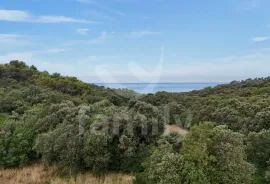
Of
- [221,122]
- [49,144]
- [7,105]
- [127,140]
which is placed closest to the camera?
[127,140]

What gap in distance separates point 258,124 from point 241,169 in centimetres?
597

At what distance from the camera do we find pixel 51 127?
12.2 meters

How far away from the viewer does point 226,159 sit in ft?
23.9

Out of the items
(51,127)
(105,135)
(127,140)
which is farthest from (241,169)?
(51,127)

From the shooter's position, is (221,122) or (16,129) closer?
(16,129)

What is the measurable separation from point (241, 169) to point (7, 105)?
46.7ft

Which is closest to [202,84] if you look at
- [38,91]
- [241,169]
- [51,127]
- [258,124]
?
[38,91]

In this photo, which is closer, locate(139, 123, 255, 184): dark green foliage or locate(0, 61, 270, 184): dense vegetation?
locate(139, 123, 255, 184): dark green foliage

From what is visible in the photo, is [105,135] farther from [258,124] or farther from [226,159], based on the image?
[258,124]

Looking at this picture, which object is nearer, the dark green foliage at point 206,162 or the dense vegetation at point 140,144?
the dark green foliage at point 206,162

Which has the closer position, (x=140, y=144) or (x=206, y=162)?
(x=206, y=162)

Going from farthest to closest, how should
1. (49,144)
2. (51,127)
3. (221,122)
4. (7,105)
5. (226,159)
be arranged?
(7,105) < (221,122) < (51,127) < (49,144) < (226,159)

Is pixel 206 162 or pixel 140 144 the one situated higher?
pixel 206 162

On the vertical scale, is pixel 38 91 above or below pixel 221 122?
above
